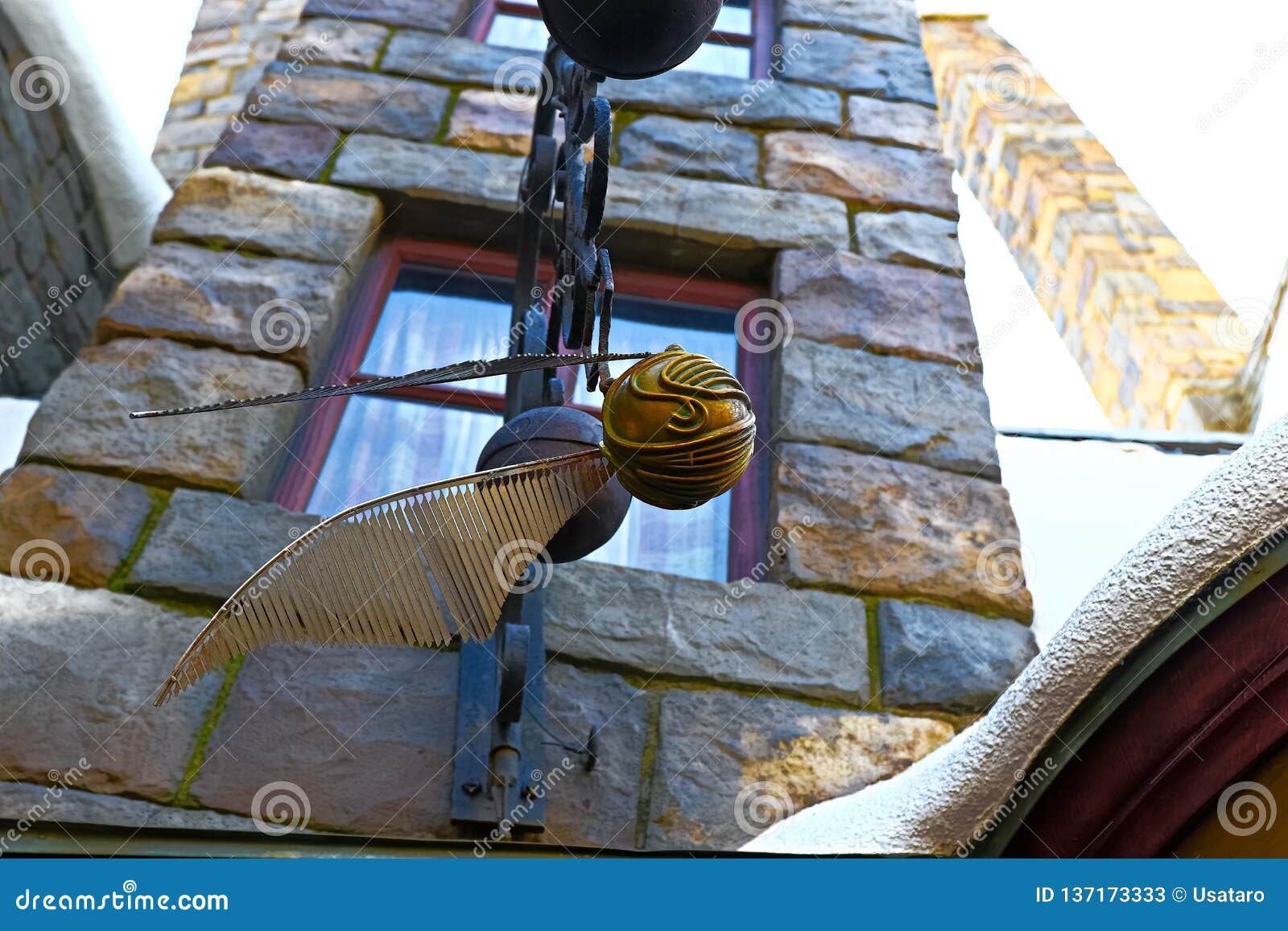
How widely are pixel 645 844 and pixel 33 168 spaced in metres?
2.99

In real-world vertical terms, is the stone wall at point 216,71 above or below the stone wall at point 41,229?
above

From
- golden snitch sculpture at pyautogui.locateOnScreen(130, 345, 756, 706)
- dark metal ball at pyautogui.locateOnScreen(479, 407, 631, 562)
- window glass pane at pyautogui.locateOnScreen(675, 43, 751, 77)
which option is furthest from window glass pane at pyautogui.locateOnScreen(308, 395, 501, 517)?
window glass pane at pyautogui.locateOnScreen(675, 43, 751, 77)

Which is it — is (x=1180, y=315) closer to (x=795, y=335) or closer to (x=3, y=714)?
(x=795, y=335)

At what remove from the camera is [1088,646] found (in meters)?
1.51

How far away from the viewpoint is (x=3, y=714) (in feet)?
7.89

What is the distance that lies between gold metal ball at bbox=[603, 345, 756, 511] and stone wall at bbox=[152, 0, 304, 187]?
4.08 metres

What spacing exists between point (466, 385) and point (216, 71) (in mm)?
3451

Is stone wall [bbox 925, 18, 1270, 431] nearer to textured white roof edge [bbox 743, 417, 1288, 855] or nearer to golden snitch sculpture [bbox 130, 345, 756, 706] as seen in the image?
textured white roof edge [bbox 743, 417, 1288, 855]

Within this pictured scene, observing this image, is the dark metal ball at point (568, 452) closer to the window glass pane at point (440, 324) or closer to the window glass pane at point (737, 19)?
the window glass pane at point (440, 324)

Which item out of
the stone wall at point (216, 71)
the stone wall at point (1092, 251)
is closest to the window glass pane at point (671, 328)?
the stone wall at point (216, 71)

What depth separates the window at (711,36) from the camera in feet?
14.4

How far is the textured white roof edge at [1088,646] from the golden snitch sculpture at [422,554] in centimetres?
48

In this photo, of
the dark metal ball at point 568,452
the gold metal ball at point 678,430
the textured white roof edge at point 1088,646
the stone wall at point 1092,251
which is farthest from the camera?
the stone wall at point 1092,251

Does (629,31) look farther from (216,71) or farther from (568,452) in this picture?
(216,71)
